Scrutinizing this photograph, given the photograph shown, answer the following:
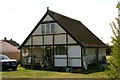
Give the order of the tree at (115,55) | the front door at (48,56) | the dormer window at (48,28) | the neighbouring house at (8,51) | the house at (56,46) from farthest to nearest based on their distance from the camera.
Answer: the neighbouring house at (8,51) → the front door at (48,56) → the dormer window at (48,28) → the house at (56,46) → the tree at (115,55)

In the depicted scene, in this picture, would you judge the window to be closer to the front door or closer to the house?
the house

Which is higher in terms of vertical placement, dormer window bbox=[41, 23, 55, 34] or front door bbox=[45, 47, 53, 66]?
dormer window bbox=[41, 23, 55, 34]

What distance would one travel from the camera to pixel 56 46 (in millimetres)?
31750

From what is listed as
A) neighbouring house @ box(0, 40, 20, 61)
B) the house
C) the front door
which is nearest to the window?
the house

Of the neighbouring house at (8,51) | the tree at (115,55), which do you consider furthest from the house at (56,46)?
the tree at (115,55)

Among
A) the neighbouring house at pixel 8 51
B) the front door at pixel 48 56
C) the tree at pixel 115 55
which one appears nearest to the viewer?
the tree at pixel 115 55

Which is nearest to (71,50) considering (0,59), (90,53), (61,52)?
(61,52)

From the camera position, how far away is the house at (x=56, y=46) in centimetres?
3012

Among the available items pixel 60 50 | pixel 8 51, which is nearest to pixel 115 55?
pixel 60 50

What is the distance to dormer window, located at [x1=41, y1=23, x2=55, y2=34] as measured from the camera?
31.9 m

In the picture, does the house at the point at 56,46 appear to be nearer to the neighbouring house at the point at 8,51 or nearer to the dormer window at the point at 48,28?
the dormer window at the point at 48,28

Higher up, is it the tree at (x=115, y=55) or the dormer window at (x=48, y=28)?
the dormer window at (x=48, y=28)

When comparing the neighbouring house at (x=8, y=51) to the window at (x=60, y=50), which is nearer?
the window at (x=60, y=50)

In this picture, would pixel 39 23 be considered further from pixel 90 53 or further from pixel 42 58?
pixel 90 53
